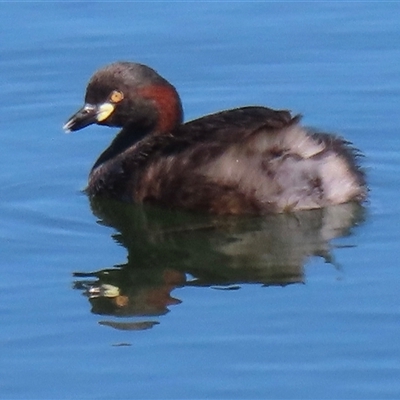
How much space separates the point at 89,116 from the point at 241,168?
130 cm

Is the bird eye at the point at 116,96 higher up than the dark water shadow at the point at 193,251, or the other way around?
the bird eye at the point at 116,96

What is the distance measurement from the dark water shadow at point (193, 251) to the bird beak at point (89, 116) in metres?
0.53

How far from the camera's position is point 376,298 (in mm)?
7879

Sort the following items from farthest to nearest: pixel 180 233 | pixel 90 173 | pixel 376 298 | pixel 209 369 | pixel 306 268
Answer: pixel 90 173, pixel 180 233, pixel 306 268, pixel 376 298, pixel 209 369

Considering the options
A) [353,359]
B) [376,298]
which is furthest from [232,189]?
[353,359]

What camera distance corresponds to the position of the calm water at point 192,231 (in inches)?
281

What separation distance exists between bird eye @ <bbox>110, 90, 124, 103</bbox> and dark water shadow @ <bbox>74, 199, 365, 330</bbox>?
651 mm

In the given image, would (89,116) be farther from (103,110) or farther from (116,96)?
(116,96)

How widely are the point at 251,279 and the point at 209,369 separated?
1275mm

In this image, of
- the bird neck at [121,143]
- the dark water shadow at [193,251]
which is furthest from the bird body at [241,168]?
the bird neck at [121,143]

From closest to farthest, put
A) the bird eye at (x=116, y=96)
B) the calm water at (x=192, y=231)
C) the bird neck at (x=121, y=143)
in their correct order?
the calm water at (x=192, y=231) → the bird eye at (x=116, y=96) → the bird neck at (x=121, y=143)

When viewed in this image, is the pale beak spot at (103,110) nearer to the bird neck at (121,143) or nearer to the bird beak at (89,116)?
the bird beak at (89,116)

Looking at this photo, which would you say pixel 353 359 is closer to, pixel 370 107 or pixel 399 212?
pixel 399 212

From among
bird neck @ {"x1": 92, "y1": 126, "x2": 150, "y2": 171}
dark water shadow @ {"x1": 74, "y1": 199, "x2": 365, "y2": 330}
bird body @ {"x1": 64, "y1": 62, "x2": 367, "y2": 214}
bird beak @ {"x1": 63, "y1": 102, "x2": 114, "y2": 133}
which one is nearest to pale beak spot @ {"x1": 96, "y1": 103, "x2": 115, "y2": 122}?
bird beak @ {"x1": 63, "y1": 102, "x2": 114, "y2": 133}
